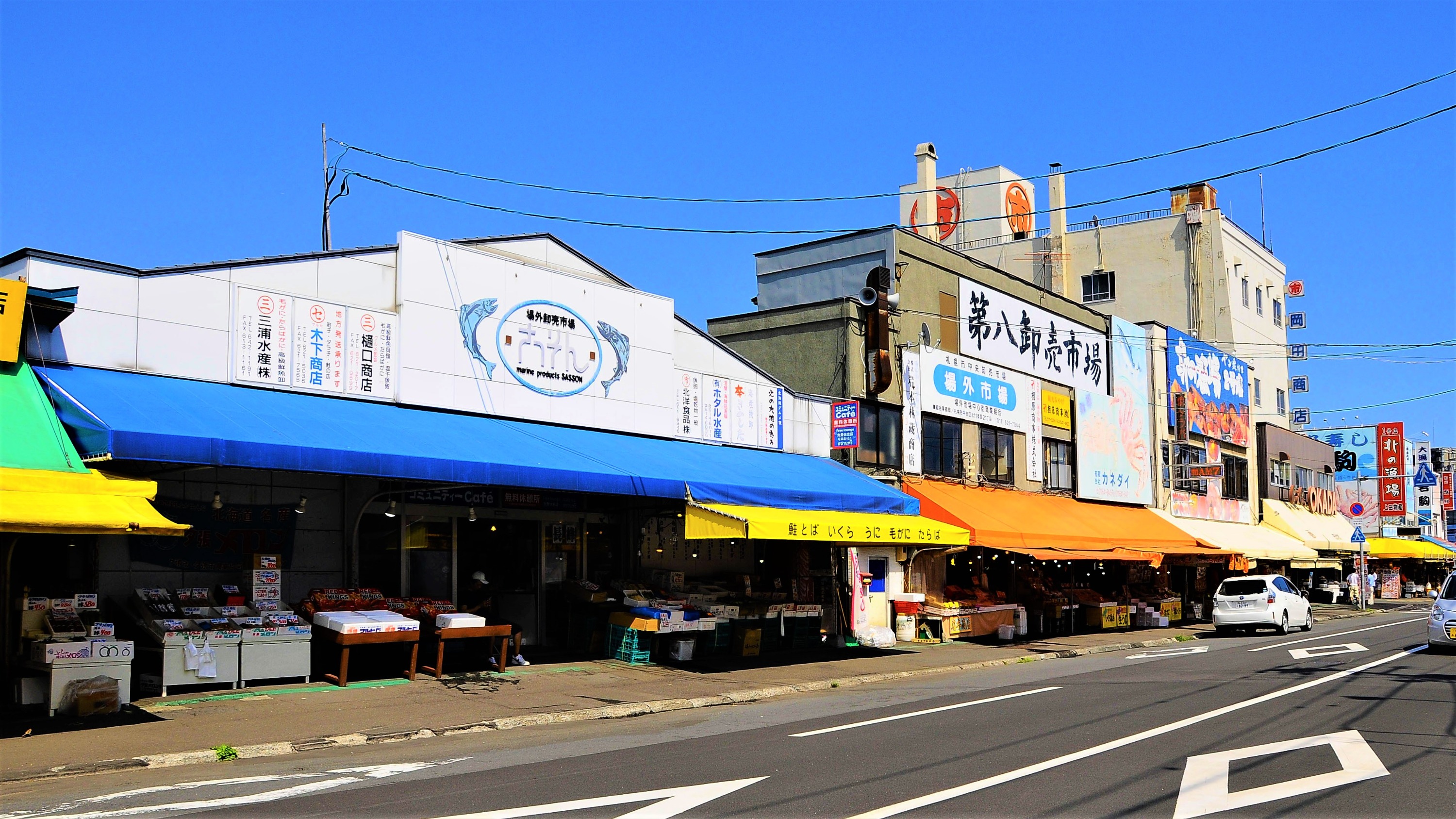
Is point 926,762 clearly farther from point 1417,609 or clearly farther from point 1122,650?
point 1417,609

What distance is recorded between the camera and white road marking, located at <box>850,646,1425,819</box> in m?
7.78

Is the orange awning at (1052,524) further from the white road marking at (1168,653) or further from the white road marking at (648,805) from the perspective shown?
the white road marking at (648,805)

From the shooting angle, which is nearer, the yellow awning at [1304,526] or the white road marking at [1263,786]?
the white road marking at [1263,786]

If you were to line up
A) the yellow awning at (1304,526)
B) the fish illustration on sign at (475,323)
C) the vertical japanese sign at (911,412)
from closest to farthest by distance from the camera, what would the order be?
the fish illustration on sign at (475,323)
the vertical japanese sign at (911,412)
the yellow awning at (1304,526)

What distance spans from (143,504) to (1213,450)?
36767mm

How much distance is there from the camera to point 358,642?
1484 centimetres

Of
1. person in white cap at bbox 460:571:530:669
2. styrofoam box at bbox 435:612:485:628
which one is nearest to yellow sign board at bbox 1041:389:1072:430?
person in white cap at bbox 460:571:530:669

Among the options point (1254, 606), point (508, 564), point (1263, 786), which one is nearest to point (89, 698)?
point (508, 564)

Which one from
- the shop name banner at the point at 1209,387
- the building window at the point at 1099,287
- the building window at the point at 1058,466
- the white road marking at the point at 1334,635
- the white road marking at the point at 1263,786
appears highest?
the building window at the point at 1099,287

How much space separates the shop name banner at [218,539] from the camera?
574 inches

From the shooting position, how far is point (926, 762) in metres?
9.66

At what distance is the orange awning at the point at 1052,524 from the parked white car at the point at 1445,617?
6933mm

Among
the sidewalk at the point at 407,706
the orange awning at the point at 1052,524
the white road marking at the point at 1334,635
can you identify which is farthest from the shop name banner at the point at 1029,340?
the sidewalk at the point at 407,706

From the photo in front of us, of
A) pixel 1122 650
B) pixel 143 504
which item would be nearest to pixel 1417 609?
pixel 1122 650
